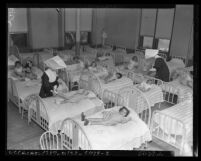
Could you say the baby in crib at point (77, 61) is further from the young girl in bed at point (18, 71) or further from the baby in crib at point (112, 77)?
the young girl in bed at point (18, 71)

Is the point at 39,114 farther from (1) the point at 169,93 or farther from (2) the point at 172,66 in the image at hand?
(2) the point at 172,66

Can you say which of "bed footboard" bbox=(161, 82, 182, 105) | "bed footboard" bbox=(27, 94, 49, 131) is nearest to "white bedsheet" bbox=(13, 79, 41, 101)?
"bed footboard" bbox=(27, 94, 49, 131)

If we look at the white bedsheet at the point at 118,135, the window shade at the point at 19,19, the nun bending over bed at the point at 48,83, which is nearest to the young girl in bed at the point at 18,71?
the window shade at the point at 19,19

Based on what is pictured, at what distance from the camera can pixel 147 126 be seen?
294cm

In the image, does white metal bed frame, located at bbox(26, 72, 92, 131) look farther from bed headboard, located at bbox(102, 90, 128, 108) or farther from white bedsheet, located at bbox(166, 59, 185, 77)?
white bedsheet, located at bbox(166, 59, 185, 77)

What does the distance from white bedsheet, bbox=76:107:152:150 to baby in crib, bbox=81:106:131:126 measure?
5 cm

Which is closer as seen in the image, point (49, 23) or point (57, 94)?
point (57, 94)

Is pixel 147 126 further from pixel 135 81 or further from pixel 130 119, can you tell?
pixel 135 81

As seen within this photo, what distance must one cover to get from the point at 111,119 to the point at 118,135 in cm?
26

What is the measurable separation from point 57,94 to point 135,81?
167 centimetres

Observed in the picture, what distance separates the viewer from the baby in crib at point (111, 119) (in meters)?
2.70

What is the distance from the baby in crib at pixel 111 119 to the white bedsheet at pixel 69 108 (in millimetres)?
286
